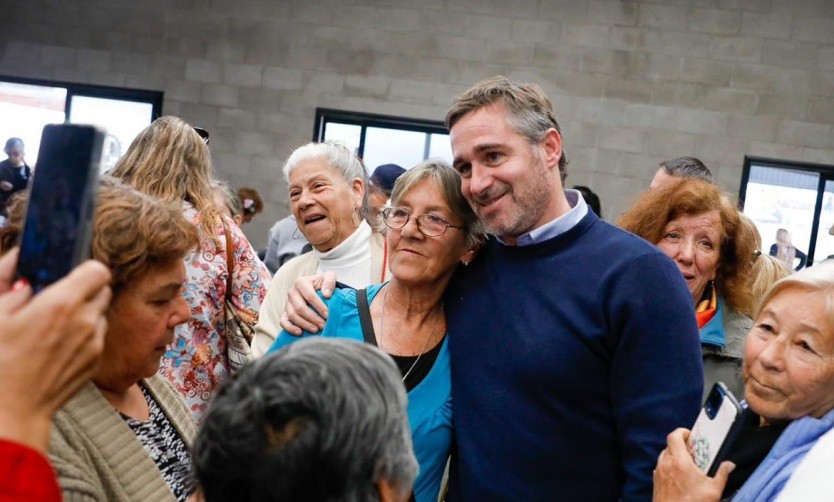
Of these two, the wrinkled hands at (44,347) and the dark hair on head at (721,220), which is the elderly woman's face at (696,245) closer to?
the dark hair on head at (721,220)

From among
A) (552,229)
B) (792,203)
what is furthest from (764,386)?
(792,203)

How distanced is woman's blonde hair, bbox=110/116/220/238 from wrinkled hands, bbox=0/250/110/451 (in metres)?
2.01

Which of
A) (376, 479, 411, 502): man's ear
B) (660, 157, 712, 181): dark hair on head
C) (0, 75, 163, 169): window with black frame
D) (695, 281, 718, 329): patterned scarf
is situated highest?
(0, 75, 163, 169): window with black frame

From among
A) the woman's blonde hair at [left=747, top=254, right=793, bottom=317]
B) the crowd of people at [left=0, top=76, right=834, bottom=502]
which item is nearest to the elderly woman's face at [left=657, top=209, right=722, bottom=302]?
the woman's blonde hair at [left=747, top=254, right=793, bottom=317]

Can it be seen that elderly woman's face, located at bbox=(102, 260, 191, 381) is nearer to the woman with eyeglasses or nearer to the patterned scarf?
the woman with eyeglasses

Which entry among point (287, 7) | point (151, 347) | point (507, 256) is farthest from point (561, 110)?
point (151, 347)

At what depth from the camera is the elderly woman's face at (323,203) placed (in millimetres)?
3328

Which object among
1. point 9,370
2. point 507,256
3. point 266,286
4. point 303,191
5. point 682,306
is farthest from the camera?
point 303,191

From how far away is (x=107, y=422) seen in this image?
4.74 ft

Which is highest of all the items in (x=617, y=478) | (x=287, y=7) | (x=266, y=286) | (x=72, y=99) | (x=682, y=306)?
(x=287, y=7)

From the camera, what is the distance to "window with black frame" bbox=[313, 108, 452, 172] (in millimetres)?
9094

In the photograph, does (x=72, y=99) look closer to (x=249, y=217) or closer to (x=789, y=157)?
(x=249, y=217)

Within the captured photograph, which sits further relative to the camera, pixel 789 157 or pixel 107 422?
pixel 789 157

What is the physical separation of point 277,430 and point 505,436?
91 cm
